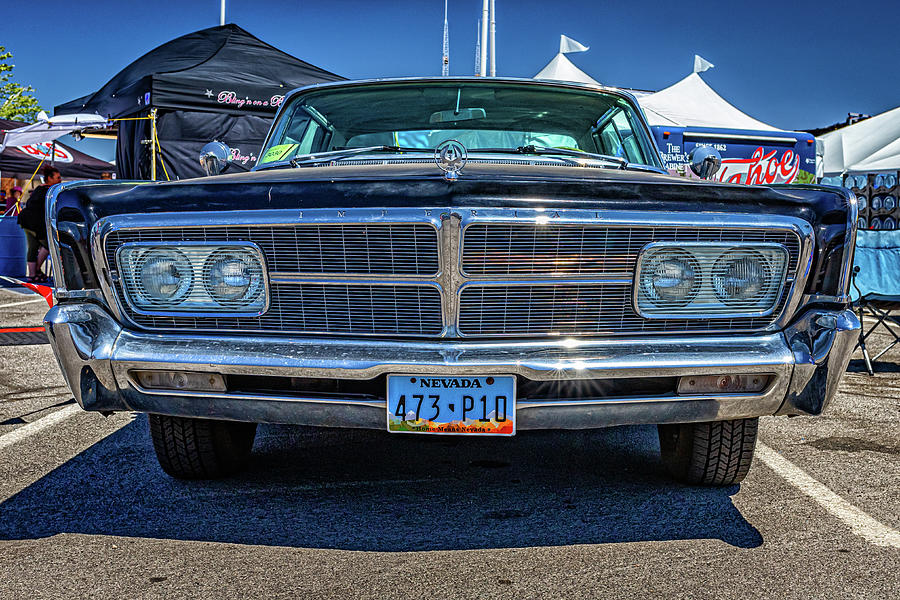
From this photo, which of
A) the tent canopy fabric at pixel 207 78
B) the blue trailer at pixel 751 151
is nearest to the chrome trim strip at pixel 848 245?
the tent canopy fabric at pixel 207 78

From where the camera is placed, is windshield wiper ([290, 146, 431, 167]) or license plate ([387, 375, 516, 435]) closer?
license plate ([387, 375, 516, 435])

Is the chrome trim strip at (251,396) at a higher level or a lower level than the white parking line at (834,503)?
higher

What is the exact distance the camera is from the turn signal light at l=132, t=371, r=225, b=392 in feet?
8.97

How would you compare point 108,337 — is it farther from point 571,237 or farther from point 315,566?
point 571,237

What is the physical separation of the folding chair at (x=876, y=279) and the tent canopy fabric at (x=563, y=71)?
42.6ft

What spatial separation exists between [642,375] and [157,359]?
4.91ft

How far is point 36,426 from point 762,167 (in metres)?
12.8

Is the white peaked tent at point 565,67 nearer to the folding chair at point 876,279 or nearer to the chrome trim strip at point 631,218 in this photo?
the folding chair at point 876,279

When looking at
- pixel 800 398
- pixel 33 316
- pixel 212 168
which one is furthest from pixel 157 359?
pixel 33 316

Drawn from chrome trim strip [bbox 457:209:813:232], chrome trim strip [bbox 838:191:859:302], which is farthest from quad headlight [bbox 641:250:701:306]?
chrome trim strip [bbox 838:191:859:302]

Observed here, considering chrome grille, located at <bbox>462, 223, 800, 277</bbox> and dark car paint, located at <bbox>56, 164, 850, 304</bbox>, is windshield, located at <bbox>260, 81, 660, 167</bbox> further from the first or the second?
chrome grille, located at <bbox>462, 223, 800, 277</bbox>

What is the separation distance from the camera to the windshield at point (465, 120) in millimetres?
3945

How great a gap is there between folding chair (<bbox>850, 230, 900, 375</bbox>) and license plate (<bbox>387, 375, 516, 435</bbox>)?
178 inches

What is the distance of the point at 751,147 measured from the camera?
1443 cm
